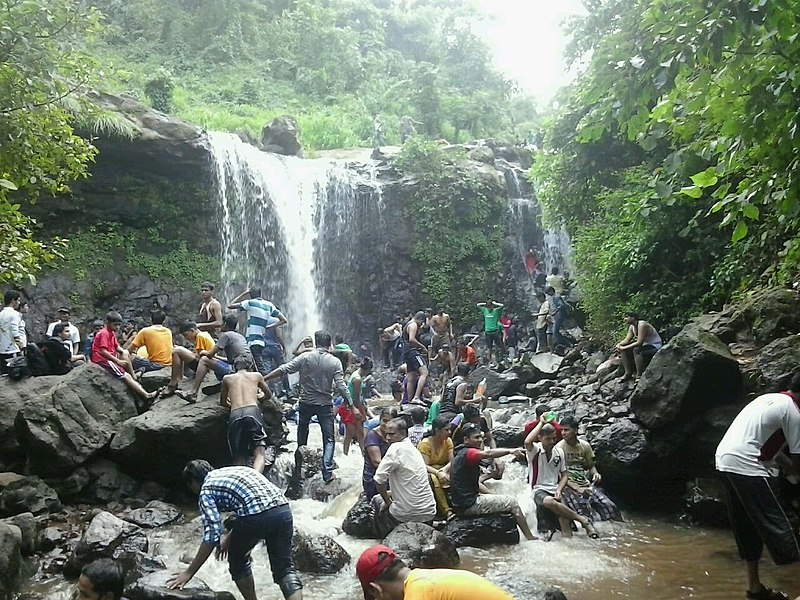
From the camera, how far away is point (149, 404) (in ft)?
30.0

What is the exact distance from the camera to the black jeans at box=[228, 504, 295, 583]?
4879 mm

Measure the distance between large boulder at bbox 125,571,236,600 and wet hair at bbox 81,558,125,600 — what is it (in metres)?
1.33

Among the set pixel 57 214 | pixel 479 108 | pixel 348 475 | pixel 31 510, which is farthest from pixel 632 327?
pixel 479 108

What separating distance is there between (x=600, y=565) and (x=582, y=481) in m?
1.49

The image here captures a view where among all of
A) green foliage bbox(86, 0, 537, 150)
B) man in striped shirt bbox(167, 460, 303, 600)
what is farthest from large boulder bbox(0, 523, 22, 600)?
green foliage bbox(86, 0, 537, 150)

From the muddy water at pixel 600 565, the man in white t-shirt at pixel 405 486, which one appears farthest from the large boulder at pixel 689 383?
the man in white t-shirt at pixel 405 486

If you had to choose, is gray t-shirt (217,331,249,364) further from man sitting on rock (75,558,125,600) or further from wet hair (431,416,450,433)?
man sitting on rock (75,558,125,600)

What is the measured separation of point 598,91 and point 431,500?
4.33m

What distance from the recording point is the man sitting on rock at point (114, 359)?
911 cm

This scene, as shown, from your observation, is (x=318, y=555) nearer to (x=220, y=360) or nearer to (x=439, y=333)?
(x=220, y=360)

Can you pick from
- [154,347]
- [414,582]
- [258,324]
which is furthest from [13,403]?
[414,582]

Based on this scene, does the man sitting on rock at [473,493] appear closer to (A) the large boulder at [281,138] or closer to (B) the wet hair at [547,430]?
(B) the wet hair at [547,430]

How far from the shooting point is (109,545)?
6.29m

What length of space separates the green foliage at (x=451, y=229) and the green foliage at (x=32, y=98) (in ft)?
43.7
